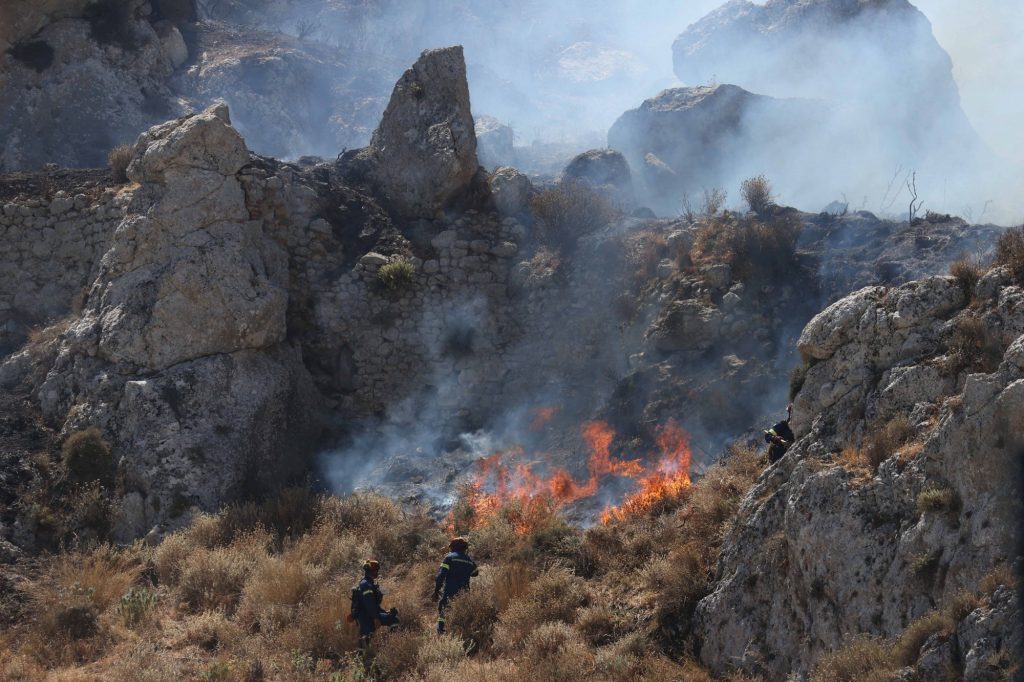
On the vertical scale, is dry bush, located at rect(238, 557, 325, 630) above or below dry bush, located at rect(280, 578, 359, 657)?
above

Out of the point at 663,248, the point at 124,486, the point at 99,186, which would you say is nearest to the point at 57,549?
the point at 124,486

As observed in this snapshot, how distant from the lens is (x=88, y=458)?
1175cm

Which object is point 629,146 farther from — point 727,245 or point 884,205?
point 727,245

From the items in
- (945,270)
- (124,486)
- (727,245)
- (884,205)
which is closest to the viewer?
(124,486)

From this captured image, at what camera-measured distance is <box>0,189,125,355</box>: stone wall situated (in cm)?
1464

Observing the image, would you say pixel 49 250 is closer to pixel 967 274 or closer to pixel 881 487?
pixel 881 487

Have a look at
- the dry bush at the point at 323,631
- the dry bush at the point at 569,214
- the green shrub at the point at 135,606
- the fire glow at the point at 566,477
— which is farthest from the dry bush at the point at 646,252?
the green shrub at the point at 135,606

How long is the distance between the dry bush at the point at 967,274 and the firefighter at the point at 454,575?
570 cm

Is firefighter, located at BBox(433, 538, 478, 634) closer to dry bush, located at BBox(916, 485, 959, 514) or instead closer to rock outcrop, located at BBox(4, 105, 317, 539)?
rock outcrop, located at BBox(4, 105, 317, 539)

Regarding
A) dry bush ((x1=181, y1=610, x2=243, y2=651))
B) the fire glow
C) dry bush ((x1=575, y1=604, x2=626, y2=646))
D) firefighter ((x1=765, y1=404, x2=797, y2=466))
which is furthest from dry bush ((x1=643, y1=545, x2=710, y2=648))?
dry bush ((x1=181, y1=610, x2=243, y2=651))

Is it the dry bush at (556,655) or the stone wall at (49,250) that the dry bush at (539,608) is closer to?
the dry bush at (556,655)

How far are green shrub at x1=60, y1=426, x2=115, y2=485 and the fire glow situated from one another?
17.0 ft

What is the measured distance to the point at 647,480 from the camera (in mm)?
11648

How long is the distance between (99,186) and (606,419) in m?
10.2
